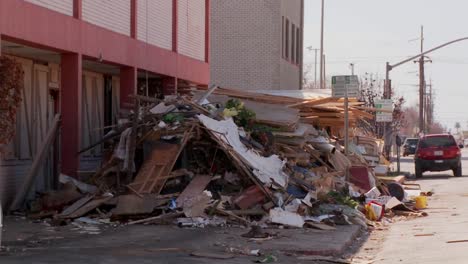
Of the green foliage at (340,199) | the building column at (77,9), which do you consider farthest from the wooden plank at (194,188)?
the building column at (77,9)

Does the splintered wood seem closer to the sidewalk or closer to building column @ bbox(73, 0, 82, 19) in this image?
the sidewalk

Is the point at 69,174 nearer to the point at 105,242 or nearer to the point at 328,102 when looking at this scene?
the point at 105,242

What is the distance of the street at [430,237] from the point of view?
14.6 metres

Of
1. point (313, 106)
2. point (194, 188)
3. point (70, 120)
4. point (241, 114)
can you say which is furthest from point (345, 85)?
point (70, 120)

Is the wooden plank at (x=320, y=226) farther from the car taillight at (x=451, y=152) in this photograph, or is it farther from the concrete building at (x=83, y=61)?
the car taillight at (x=451, y=152)

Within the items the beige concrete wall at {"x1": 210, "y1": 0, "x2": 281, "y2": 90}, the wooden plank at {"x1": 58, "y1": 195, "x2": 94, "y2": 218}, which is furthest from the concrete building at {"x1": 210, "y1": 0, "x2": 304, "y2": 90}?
the wooden plank at {"x1": 58, "y1": 195, "x2": 94, "y2": 218}

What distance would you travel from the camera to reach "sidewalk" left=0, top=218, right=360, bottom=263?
13.2 meters

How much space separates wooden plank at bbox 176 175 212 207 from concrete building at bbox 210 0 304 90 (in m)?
20.4

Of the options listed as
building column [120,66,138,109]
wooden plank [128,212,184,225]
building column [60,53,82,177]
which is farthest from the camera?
building column [120,66,138,109]

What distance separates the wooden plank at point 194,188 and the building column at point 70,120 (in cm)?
290

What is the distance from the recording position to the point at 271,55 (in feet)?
129

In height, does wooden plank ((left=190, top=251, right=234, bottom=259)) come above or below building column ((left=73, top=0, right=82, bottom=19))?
below

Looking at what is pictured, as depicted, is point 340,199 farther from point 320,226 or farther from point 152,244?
point 152,244

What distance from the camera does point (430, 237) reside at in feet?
57.6
